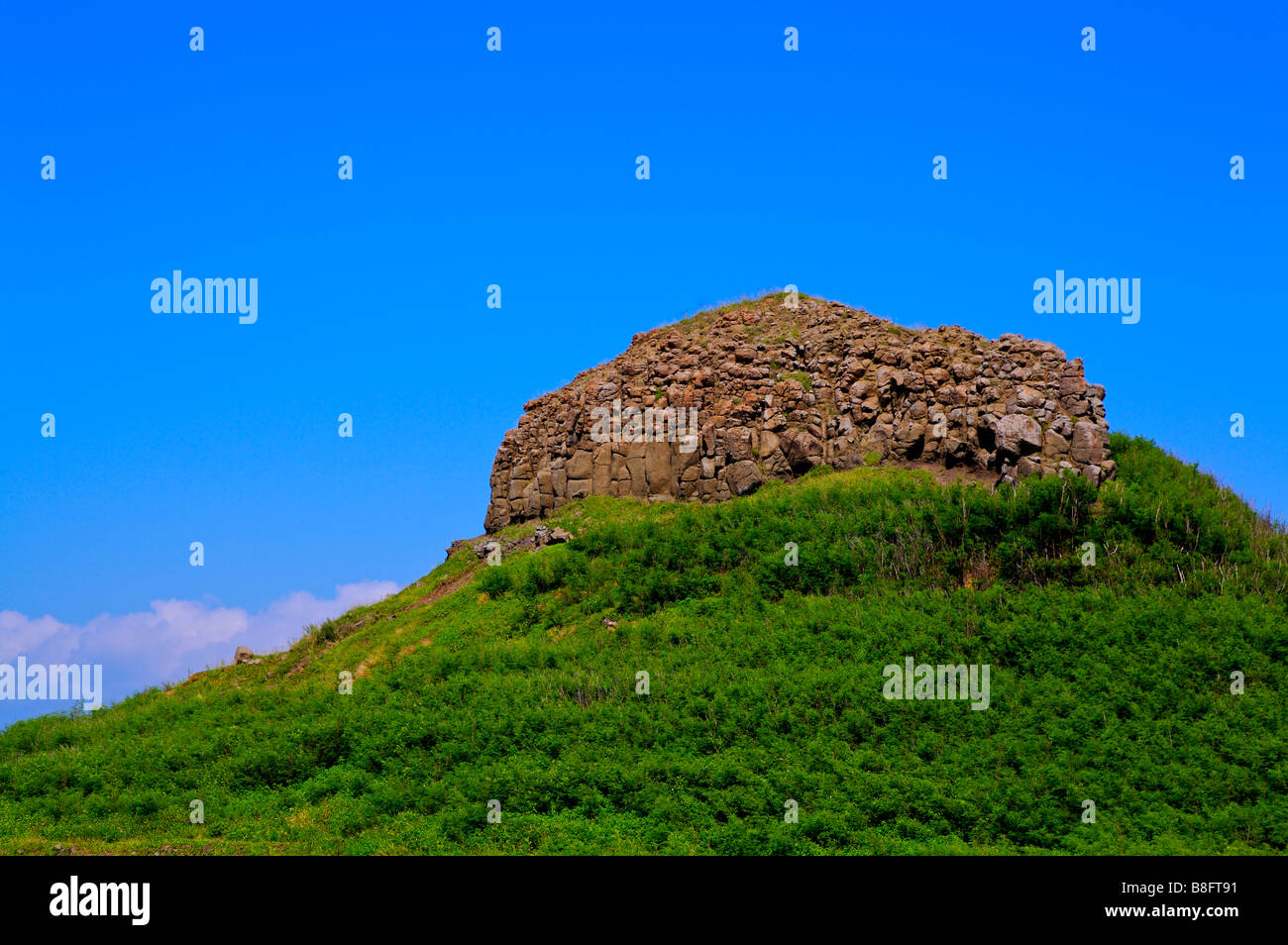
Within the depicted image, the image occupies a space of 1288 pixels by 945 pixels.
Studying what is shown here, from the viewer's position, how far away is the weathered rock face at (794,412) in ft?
109

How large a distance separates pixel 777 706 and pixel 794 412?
1592 centimetres

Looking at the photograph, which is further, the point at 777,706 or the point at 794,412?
the point at 794,412

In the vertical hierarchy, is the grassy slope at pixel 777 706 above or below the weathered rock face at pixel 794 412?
below

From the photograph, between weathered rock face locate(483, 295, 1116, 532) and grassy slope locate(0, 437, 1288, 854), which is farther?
weathered rock face locate(483, 295, 1116, 532)

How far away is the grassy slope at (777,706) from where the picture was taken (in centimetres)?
2088

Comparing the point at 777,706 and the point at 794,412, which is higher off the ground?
the point at 794,412

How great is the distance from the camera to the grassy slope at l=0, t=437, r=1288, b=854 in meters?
20.9

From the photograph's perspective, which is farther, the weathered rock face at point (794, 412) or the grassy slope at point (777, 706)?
the weathered rock face at point (794, 412)

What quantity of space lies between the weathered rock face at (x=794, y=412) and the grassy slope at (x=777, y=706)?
1.98 m

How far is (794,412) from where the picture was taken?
3834cm

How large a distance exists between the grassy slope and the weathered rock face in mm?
1985

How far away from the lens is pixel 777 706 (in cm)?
2481
